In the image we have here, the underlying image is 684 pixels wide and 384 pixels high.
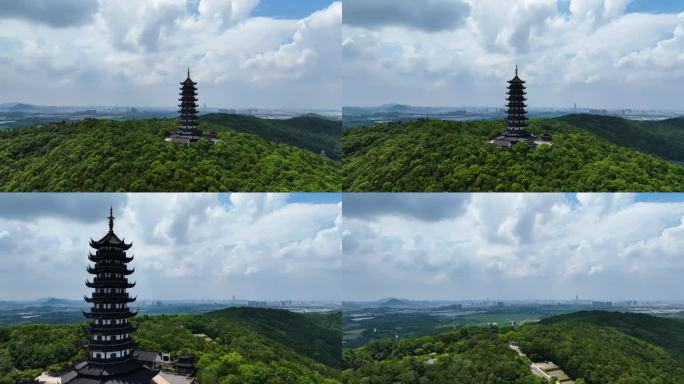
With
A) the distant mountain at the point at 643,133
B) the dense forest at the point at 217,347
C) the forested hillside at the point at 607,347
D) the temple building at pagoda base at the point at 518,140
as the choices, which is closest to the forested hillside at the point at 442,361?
the forested hillside at the point at 607,347

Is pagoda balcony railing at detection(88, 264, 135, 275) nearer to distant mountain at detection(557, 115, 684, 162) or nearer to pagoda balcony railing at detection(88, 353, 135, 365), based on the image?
pagoda balcony railing at detection(88, 353, 135, 365)

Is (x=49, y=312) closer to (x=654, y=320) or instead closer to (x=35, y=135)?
(x=35, y=135)

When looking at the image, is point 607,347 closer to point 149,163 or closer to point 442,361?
point 442,361

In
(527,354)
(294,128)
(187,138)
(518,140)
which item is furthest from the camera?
(294,128)

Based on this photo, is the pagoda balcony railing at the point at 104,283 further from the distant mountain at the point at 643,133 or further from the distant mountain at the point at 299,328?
the distant mountain at the point at 643,133

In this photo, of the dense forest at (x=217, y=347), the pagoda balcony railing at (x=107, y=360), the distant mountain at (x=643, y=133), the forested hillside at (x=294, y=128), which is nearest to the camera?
the pagoda balcony railing at (x=107, y=360)

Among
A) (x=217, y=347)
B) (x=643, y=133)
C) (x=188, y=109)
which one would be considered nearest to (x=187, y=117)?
(x=188, y=109)
